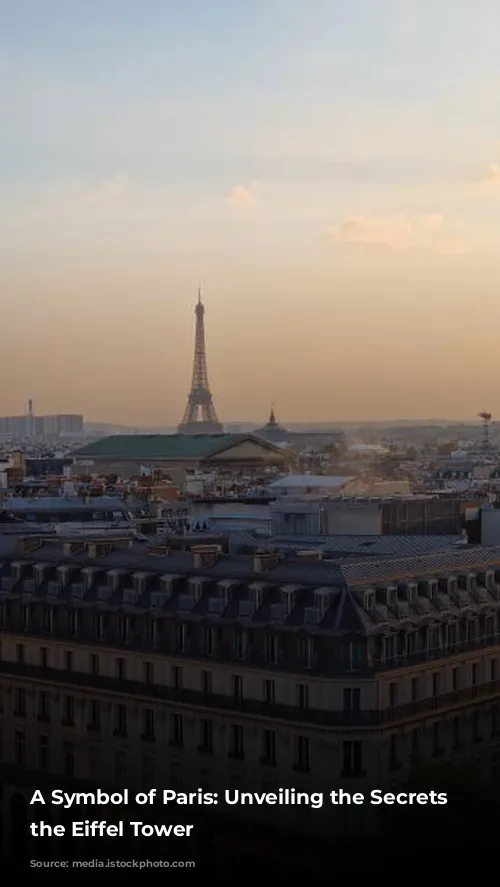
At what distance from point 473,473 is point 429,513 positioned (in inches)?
2904

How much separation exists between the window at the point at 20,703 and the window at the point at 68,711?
1307 millimetres

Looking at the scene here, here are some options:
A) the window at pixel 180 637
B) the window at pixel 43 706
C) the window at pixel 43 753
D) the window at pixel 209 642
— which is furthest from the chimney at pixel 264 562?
the window at pixel 43 753

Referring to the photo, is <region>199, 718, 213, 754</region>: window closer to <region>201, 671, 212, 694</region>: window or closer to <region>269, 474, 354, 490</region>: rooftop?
<region>201, 671, 212, 694</region>: window

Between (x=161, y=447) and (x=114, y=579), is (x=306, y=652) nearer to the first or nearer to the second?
(x=114, y=579)

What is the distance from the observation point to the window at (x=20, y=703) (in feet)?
112

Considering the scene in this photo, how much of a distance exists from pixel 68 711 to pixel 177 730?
125 inches

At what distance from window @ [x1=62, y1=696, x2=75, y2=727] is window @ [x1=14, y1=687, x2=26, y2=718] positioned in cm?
131

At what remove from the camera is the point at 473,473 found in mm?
129375

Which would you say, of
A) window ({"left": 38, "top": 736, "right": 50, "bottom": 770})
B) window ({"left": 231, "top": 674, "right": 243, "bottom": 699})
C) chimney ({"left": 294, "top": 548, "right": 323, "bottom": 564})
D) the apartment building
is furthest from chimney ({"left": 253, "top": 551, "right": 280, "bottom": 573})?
window ({"left": 38, "top": 736, "right": 50, "bottom": 770})

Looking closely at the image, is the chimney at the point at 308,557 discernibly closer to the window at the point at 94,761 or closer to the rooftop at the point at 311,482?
the window at the point at 94,761

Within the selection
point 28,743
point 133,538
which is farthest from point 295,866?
point 133,538

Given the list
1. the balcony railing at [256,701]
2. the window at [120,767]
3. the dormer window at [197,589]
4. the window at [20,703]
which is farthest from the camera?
the window at [20,703]

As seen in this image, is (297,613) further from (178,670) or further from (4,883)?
(4,883)

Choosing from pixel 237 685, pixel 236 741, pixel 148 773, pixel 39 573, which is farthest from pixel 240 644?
pixel 39 573
